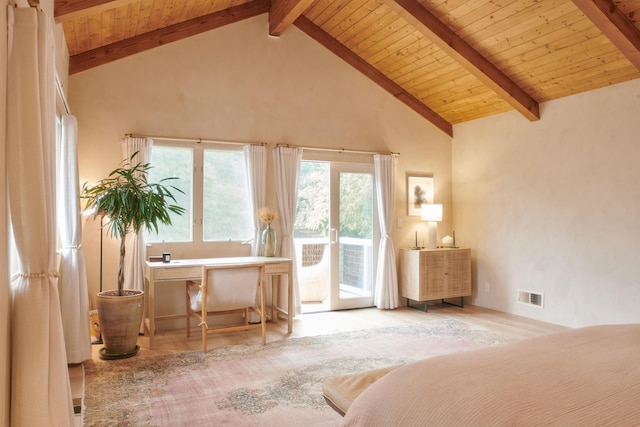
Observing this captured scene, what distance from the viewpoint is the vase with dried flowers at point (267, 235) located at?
508 centimetres

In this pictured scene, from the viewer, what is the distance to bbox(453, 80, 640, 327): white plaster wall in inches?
179

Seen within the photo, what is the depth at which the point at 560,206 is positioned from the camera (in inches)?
202

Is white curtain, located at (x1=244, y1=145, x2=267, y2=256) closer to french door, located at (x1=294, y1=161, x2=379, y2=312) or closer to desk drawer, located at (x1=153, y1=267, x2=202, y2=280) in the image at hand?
french door, located at (x1=294, y1=161, x2=379, y2=312)

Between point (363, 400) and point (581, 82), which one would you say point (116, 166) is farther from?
point (581, 82)

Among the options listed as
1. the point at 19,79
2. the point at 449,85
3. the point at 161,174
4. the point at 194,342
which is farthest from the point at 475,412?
the point at 449,85

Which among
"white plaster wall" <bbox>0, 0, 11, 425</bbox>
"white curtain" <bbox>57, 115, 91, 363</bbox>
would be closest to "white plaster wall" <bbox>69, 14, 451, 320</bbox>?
"white curtain" <bbox>57, 115, 91, 363</bbox>

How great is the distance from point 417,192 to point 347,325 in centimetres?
218

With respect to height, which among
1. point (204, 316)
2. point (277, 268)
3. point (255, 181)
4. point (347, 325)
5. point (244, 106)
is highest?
point (244, 106)

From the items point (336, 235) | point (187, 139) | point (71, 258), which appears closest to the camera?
point (71, 258)

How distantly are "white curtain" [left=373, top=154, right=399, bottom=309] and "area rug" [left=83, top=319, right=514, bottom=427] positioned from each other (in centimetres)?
107

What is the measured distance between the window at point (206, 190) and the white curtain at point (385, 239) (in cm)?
173

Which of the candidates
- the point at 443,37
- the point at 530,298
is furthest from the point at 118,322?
the point at 530,298

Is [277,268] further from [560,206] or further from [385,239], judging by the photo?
[560,206]

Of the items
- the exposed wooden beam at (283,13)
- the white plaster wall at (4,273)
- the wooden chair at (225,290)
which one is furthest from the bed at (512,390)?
the exposed wooden beam at (283,13)
